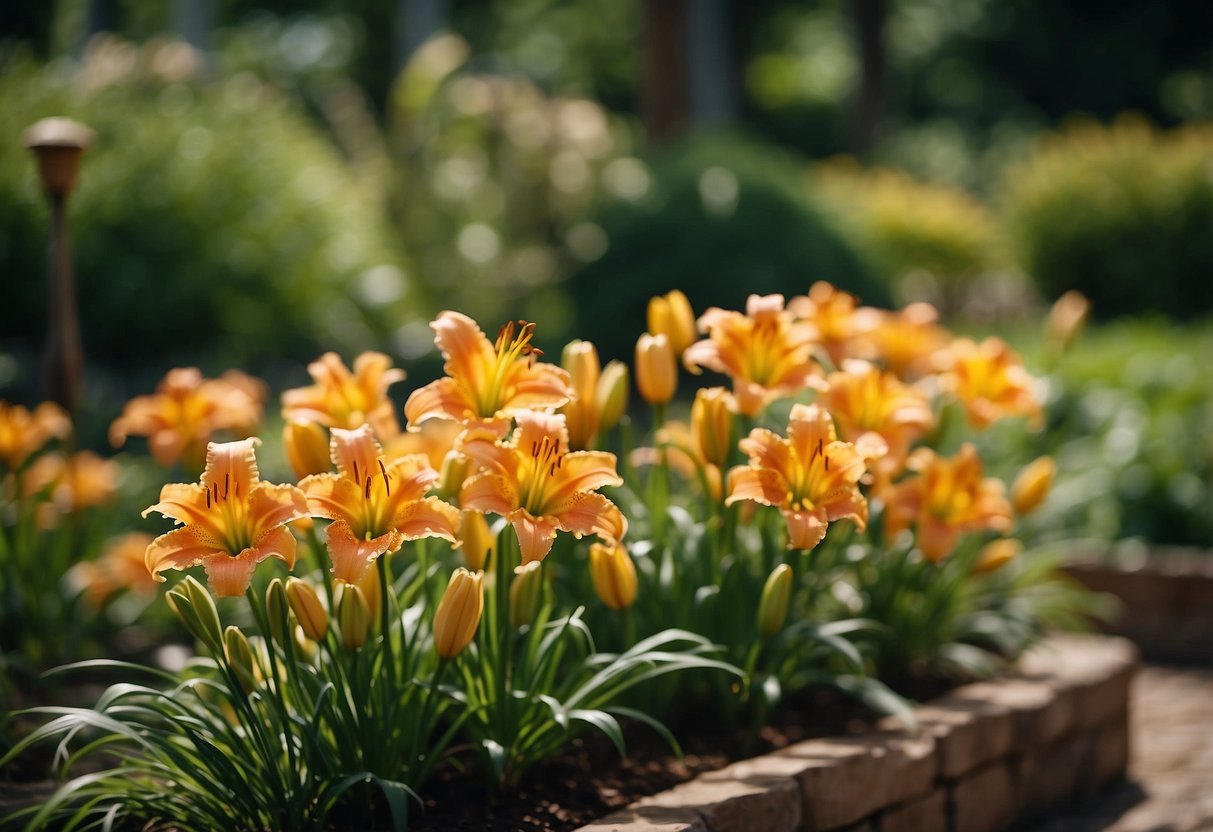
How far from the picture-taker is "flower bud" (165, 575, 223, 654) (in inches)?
78.7

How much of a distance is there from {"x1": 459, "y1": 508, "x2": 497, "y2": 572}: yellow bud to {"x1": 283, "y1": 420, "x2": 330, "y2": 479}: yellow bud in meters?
0.28

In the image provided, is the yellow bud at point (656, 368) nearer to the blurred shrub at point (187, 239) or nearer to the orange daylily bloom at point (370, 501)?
the orange daylily bloom at point (370, 501)

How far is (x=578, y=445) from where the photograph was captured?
8.02 ft

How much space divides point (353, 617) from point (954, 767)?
1.37 meters

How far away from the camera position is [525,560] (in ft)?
6.36

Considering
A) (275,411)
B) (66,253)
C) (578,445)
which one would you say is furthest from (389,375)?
(275,411)

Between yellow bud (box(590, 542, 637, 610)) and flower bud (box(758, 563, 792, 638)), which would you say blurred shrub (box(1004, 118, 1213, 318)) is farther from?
yellow bud (box(590, 542, 637, 610))

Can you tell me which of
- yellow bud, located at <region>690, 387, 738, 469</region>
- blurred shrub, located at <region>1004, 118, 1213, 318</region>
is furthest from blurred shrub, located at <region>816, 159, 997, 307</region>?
yellow bud, located at <region>690, 387, 738, 469</region>

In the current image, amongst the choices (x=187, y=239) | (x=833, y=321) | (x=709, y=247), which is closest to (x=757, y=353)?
(x=833, y=321)

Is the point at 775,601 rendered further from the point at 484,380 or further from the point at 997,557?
the point at 997,557

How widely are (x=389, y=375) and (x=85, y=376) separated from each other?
14.1ft

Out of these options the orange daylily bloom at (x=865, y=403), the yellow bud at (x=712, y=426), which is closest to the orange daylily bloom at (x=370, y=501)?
the yellow bud at (x=712, y=426)

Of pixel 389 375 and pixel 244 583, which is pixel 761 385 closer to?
pixel 389 375

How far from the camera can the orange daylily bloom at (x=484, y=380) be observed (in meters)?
2.11
